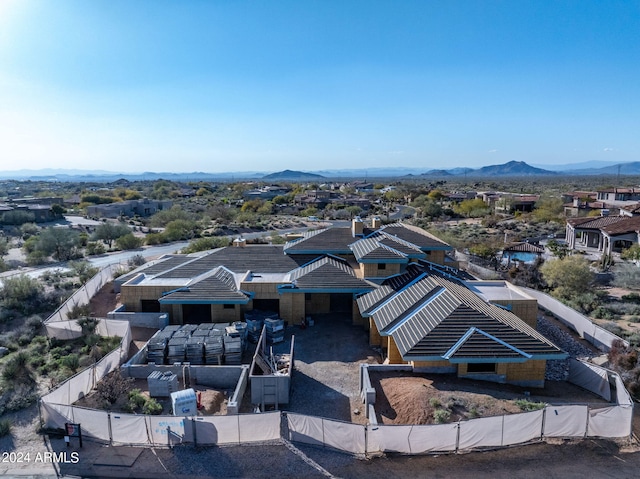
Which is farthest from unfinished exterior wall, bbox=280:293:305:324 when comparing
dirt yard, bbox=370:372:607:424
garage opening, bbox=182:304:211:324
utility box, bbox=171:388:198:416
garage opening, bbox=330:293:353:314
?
utility box, bbox=171:388:198:416

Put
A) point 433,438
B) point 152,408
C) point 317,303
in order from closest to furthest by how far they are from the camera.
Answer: point 433,438, point 152,408, point 317,303

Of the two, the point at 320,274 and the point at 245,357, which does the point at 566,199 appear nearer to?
the point at 320,274

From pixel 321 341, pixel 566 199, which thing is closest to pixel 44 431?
pixel 321 341

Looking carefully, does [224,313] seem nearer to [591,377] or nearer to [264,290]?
[264,290]

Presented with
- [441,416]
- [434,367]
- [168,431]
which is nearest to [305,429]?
[168,431]

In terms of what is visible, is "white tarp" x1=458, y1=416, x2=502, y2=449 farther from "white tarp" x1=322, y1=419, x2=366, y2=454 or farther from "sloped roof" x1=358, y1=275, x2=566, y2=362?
"sloped roof" x1=358, y1=275, x2=566, y2=362

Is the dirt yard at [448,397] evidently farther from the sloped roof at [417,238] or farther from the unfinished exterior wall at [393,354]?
the sloped roof at [417,238]
